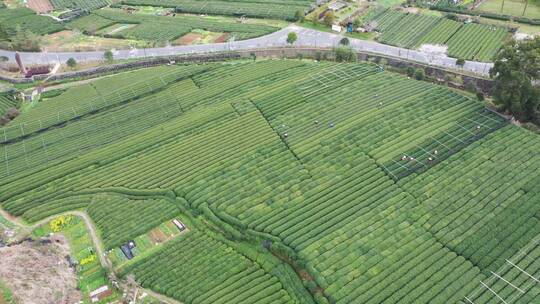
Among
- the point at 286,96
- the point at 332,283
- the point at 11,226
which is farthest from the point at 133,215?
the point at 286,96

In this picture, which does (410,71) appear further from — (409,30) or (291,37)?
(291,37)

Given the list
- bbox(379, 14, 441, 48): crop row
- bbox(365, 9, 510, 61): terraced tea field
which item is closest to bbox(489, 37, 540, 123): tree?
bbox(365, 9, 510, 61): terraced tea field

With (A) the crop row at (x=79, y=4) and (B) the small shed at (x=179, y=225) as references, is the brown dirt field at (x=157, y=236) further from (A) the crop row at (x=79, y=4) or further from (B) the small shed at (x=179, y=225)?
(A) the crop row at (x=79, y=4)

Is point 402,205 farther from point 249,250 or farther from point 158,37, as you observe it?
point 158,37

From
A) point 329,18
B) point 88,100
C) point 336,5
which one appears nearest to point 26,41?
point 88,100

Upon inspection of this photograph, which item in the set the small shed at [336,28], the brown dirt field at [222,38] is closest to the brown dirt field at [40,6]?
the brown dirt field at [222,38]

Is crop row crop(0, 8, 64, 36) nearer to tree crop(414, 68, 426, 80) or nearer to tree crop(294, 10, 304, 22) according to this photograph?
→ tree crop(294, 10, 304, 22)

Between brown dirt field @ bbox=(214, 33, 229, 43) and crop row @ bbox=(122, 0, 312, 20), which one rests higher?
crop row @ bbox=(122, 0, 312, 20)
